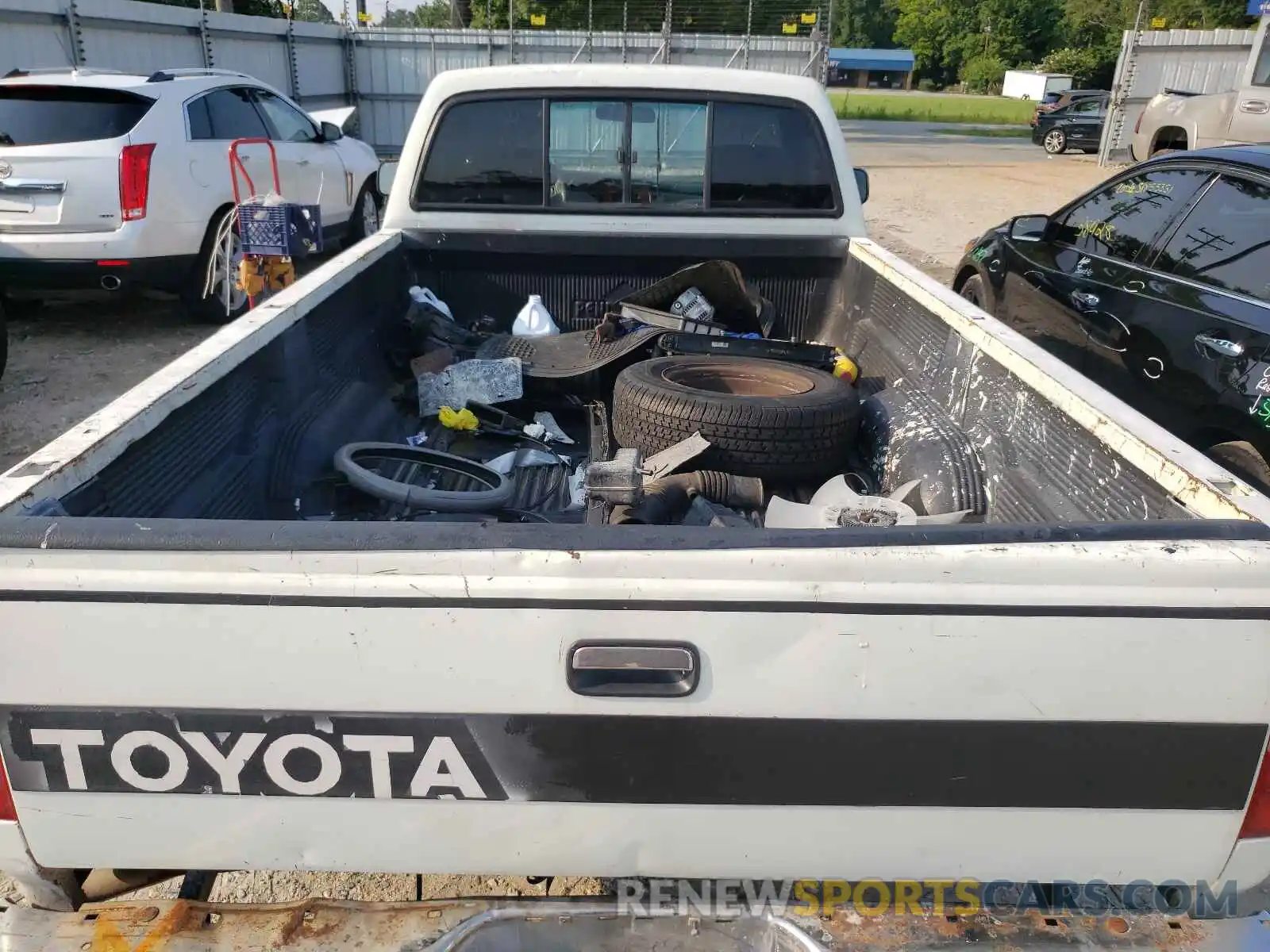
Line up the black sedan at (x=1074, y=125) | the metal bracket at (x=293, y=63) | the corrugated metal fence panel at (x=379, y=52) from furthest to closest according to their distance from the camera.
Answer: the black sedan at (x=1074, y=125), the metal bracket at (x=293, y=63), the corrugated metal fence panel at (x=379, y=52)

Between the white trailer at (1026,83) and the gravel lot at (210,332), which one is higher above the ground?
the white trailer at (1026,83)

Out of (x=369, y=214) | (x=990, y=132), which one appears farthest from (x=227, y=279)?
(x=990, y=132)

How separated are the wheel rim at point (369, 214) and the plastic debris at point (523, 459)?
25.6ft

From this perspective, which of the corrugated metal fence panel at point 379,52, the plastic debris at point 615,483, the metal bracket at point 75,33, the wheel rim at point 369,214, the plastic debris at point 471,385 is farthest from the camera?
the corrugated metal fence panel at point 379,52

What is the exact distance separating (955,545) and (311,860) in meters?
1.06

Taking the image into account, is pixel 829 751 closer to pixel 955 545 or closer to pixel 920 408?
pixel 955 545

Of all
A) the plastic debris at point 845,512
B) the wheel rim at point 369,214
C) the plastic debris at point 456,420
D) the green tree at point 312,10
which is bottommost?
the wheel rim at point 369,214

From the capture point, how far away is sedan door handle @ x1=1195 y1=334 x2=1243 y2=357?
3.61 m

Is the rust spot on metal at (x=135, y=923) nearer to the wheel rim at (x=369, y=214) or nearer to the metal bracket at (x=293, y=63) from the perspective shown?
the wheel rim at (x=369, y=214)

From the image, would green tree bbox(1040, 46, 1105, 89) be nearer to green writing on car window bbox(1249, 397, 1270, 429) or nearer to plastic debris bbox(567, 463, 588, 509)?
green writing on car window bbox(1249, 397, 1270, 429)

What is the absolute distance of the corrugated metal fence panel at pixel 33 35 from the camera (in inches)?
422

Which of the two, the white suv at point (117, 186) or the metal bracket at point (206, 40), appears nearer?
the white suv at point (117, 186)

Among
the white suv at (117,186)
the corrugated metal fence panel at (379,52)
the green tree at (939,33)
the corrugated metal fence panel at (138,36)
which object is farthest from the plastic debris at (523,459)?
the green tree at (939,33)

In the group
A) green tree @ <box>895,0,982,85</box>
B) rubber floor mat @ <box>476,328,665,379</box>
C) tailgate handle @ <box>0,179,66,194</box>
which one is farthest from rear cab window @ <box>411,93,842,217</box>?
green tree @ <box>895,0,982,85</box>
